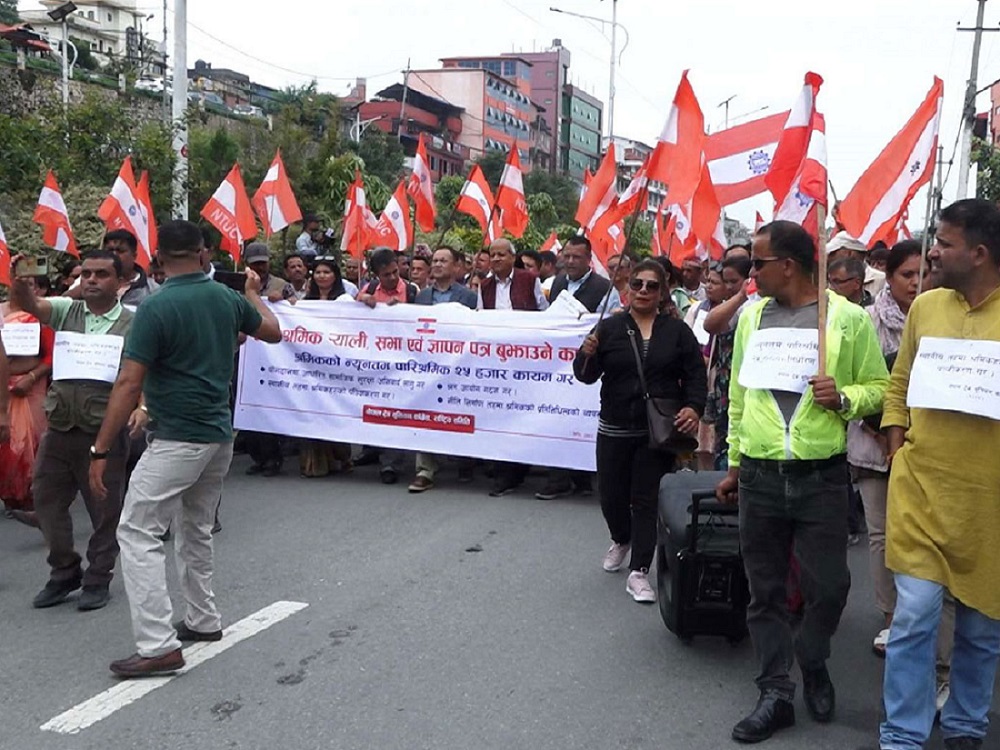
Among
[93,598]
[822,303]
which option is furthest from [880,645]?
[93,598]

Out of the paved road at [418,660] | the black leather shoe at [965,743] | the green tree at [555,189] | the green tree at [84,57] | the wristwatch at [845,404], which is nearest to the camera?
the black leather shoe at [965,743]

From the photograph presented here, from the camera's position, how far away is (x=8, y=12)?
8481cm

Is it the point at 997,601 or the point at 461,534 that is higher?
the point at 997,601

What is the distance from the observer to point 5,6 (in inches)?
3406

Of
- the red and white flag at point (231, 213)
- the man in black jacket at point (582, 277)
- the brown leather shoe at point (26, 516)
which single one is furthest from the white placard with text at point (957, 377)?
the red and white flag at point (231, 213)

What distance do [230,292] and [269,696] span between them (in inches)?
70.9

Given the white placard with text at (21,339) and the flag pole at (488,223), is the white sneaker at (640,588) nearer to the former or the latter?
the white placard with text at (21,339)

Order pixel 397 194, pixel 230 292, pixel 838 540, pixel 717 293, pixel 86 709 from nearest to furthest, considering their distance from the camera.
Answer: pixel 838 540 → pixel 86 709 → pixel 230 292 → pixel 717 293 → pixel 397 194

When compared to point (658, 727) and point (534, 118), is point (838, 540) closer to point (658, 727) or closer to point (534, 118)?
point (658, 727)

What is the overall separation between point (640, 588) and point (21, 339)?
4084 millimetres

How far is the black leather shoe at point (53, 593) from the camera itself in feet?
18.6

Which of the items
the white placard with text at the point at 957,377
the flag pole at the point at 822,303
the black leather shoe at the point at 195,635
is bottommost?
the black leather shoe at the point at 195,635

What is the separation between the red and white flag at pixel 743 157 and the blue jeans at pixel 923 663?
14.0 feet

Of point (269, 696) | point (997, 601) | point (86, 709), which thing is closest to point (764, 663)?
point (997, 601)
